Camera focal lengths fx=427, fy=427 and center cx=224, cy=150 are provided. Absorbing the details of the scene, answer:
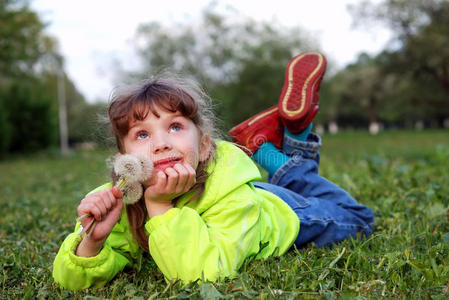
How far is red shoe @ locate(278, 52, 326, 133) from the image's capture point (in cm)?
274

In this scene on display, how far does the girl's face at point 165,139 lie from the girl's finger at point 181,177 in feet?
0.24

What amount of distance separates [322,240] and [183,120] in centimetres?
103

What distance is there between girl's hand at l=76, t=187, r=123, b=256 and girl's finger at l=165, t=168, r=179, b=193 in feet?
0.62

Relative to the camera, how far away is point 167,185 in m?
1.67

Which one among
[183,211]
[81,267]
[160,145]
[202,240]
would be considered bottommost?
[81,267]

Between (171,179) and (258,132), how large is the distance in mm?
1275

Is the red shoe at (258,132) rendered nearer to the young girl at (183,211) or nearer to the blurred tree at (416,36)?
the young girl at (183,211)

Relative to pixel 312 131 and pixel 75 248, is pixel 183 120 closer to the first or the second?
pixel 75 248

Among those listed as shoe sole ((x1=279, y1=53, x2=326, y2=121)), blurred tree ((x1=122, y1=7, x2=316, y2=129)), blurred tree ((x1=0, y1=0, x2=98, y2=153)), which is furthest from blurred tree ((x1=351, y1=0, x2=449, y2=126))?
shoe sole ((x1=279, y1=53, x2=326, y2=121))

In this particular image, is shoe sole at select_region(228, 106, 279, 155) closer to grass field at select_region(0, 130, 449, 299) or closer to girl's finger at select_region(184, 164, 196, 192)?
grass field at select_region(0, 130, 449, 299)

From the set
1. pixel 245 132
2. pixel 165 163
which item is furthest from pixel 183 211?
pixel 245 132

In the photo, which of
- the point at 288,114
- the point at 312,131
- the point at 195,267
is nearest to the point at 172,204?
the point at 195,267

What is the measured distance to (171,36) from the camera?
2705cm

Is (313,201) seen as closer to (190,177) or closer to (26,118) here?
(190,177)
